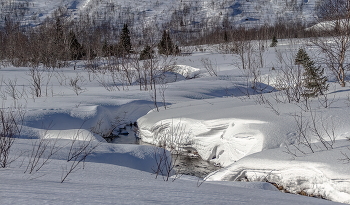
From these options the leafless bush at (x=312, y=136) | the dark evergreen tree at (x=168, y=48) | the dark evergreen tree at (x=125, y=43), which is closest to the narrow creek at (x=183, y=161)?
the leafless bush at (x=312, y=136)

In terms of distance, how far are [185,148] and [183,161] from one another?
1.83 ft

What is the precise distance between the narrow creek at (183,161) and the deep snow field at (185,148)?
20 cm

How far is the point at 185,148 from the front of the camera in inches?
333

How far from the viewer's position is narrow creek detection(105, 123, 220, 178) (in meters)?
7.19

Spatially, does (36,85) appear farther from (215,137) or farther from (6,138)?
(215,137)

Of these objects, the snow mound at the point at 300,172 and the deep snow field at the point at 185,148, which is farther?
the snow mound at the point at 300,172

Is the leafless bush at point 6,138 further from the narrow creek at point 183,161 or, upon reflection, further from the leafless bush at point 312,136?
the leafless bush at point 312,136

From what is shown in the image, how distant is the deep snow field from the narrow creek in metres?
0.20

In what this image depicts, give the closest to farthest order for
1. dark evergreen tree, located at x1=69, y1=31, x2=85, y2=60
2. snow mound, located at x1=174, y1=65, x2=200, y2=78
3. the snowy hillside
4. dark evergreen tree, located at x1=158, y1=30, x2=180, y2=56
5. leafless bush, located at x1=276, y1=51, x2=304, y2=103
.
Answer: leafless bush, located at x1=276, y1=51, x2=304, y2=103 → snow mound, located at x1=174, y1=65, x2=200, y2=78 → dark evergreen tree, located at x1=69, y1=31, x2=85, y2=60 → dark evergreen tree, located at x1=158, y1=30, x2=180, y2=56 → the snowy hillside

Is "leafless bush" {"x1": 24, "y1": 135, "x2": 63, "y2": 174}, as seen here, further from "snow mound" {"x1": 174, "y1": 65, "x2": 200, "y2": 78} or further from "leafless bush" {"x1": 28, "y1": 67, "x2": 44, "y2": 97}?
"snow mound" {"x1": 174, "y1": 65, "x2": 200, "y2": 78}

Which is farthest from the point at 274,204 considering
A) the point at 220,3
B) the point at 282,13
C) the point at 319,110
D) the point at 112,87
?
the point at 220,3

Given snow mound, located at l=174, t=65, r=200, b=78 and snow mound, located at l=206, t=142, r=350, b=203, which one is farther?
snow mound, located at l=174, t=65, r=200, b=78

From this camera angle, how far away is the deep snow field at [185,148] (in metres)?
2.90

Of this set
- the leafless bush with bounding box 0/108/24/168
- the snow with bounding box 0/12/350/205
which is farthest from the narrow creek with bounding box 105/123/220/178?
the leafless bush with bounding box 0/108/24/168
